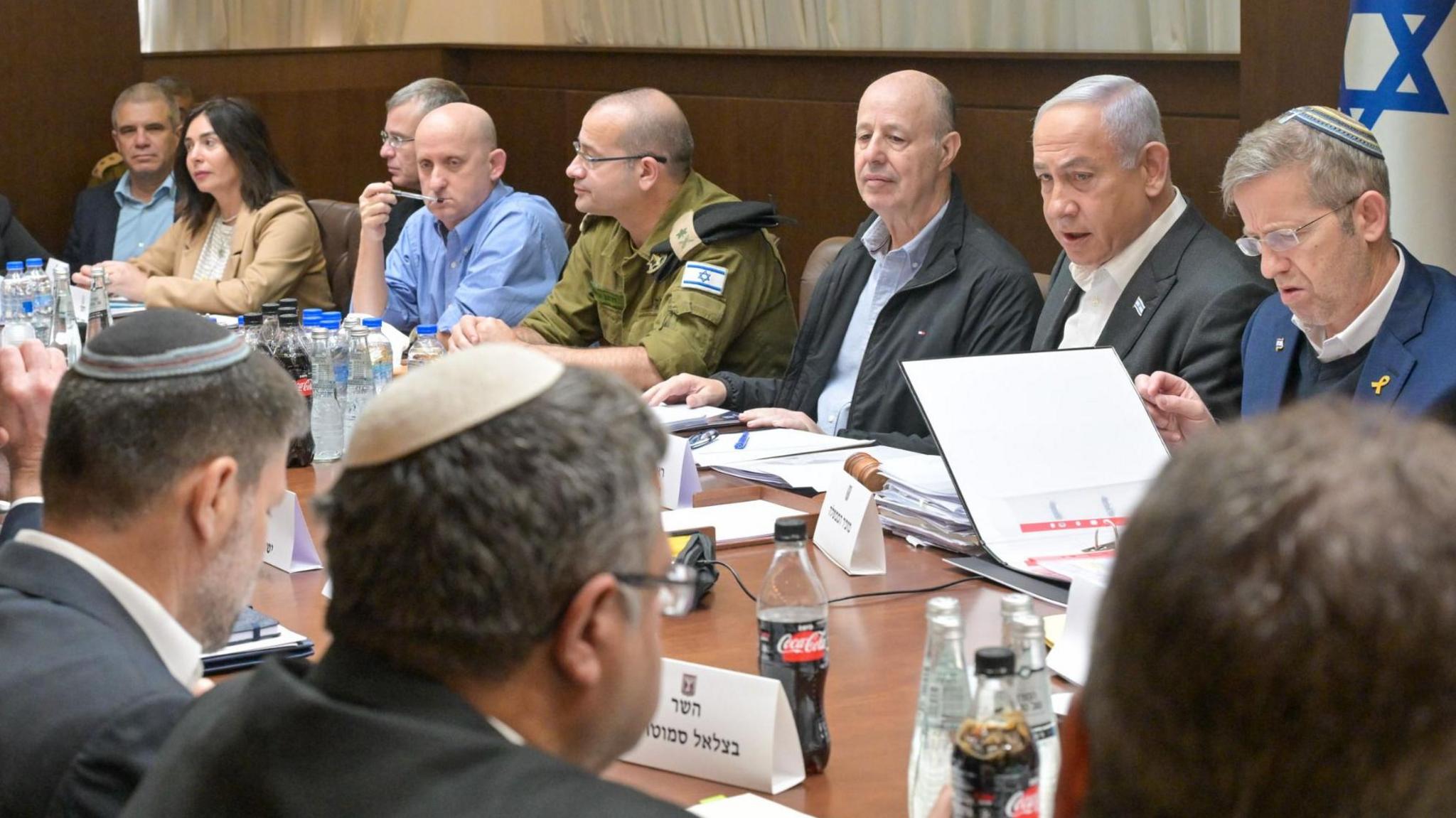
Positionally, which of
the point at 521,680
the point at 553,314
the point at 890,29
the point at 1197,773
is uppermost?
the point at 890,29

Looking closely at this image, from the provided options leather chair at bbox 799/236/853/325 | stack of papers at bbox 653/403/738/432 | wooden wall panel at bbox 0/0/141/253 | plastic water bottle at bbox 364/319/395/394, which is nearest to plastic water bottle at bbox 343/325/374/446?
plastic water bottle at bbox 364/319/395/394

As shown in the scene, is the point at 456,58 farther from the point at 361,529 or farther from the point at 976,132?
the point at 361,529

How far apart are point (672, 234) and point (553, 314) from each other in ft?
1.64

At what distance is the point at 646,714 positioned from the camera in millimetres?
1090

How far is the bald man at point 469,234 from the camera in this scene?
4.63m

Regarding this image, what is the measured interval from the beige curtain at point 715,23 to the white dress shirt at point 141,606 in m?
3.80

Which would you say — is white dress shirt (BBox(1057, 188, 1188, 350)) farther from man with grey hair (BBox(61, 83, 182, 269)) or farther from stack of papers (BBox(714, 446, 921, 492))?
man with grey hair (BBox(61, 83, 182, 269))

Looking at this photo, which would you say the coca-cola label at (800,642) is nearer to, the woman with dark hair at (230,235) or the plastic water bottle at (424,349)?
the plastic water bottle at (424,349)

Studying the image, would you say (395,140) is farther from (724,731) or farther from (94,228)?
(724,731)

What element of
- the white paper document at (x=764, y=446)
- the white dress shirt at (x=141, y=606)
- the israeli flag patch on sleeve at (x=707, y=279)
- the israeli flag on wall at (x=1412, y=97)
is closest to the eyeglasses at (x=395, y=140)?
the israeli flag patch on sleeve at (x=707, y=279)

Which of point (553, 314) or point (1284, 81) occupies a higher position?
point (1284, 81)

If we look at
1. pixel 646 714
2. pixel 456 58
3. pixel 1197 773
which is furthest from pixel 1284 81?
pixel 456 58

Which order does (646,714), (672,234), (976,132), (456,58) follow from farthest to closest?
(456,58) < (976,132) < (672,234) < (646,714)

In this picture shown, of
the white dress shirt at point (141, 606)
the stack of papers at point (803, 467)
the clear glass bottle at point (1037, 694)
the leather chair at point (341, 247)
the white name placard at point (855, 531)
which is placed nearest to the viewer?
the clear glass bottle at point (1037, 694)
